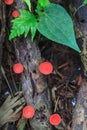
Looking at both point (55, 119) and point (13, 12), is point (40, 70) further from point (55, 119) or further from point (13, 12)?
point (13, 12)

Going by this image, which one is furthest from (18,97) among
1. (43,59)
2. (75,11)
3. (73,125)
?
(75,11)

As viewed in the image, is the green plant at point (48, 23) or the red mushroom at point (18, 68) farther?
the red mushroom at point (18, 68)

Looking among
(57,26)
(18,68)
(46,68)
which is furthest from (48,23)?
(18,68)

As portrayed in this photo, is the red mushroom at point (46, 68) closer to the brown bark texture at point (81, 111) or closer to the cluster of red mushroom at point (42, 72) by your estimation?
the cluster of red mushroom at point (42, 72)

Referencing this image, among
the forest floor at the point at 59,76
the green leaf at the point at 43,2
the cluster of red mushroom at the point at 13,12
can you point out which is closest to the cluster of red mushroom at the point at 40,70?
the cluster of red mushroom at the point at 13,12

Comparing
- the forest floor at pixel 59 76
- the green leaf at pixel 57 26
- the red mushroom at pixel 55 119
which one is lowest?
the red mushroom at pixel 55 119

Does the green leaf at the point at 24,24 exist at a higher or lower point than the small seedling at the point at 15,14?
lower
